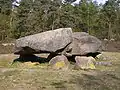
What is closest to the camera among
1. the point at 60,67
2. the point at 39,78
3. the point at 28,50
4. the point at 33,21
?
the point at 39,78

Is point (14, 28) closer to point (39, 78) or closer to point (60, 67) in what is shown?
point (60, 67)

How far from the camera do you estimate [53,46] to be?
12406 mm

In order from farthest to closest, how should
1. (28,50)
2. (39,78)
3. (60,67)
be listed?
1. (28,50)
2. (60,67)
3. (39,78)

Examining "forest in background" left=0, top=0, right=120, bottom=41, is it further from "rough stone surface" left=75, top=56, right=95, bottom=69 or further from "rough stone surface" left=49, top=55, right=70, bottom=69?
"rough stone surface" left=75, top=56, right=95, bottom=69

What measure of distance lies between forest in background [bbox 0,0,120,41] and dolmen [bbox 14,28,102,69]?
18.6 m

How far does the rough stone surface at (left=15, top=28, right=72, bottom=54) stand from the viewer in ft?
40.2

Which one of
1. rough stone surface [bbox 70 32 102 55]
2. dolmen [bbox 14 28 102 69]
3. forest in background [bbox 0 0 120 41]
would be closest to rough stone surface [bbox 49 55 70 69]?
dolmen [bbox 14 28 102 69]

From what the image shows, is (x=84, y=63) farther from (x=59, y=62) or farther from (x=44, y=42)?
(x=44, y=42)

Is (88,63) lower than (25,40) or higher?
lower

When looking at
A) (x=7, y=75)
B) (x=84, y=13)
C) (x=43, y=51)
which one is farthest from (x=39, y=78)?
(x=84, y=13)

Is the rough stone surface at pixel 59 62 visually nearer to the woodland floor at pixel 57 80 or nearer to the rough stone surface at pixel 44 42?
the rough stone surface at pixel 44 42

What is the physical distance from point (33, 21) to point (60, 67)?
24142 mm

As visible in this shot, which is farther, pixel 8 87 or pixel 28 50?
pixel 28 50

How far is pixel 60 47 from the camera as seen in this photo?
12492 mm
